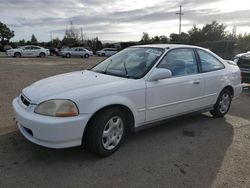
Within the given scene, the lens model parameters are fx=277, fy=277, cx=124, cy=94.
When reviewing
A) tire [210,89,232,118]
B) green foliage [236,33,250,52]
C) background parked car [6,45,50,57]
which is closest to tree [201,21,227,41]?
green foliage [236,33,250,52]

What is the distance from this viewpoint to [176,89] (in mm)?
4531

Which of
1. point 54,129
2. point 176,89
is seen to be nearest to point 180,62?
point 176,89

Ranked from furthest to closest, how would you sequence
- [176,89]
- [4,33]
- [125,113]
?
[4,33] < [176,89] < [125,113]

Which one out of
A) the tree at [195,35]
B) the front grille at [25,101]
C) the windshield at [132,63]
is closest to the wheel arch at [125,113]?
the windshield at [132,63]

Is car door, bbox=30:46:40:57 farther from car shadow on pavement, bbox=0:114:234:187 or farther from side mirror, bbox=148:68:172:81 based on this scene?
side mirror, bbox=148:68:172:81

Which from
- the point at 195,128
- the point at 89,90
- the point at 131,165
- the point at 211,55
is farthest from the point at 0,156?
the point at 211,55

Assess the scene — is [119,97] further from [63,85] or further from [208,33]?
[208,33]

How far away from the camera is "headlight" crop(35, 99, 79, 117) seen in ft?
11.1

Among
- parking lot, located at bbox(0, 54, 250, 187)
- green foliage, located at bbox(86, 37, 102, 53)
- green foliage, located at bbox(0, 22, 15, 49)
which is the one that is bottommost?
parking lot, located at bbox(0, 54, 250, 187)

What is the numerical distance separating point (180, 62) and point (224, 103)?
1637mm

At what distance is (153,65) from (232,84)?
233cm

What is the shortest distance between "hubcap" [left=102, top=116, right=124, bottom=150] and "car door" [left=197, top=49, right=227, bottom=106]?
6.76ft

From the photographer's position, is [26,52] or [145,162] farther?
[26,52]

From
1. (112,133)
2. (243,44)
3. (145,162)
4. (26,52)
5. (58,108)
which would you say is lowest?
(145,162)
